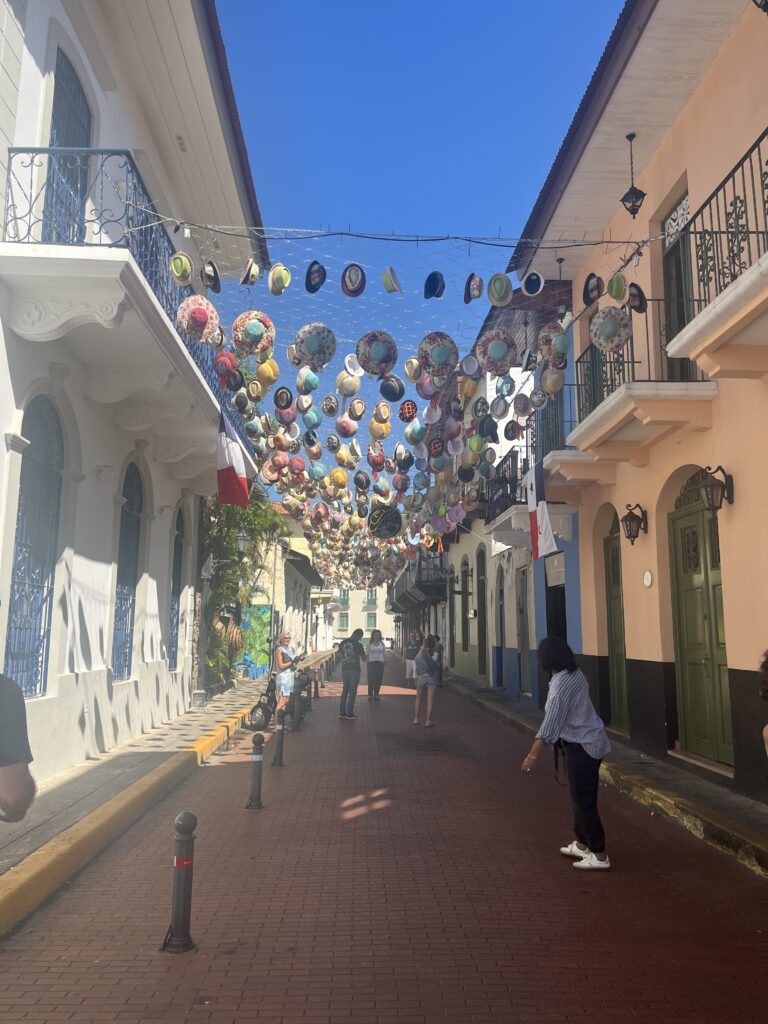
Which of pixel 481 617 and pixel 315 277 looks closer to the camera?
pixel 315 277

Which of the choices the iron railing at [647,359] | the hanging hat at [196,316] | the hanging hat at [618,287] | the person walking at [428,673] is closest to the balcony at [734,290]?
the hanging hat at [618,287]

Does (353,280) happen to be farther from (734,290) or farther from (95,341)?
(734,290)

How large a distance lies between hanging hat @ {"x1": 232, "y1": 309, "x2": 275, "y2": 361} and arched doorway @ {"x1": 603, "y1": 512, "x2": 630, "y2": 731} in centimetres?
645

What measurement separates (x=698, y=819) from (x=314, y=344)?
6540 mm

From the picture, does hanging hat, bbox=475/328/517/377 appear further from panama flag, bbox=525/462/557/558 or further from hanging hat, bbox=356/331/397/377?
Result: panama flag, bbox=525/462/557/558

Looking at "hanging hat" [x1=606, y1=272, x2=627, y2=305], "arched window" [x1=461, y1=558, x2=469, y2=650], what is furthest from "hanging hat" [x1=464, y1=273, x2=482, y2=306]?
"arched window" [x1=461, y1=558, x2=469, y2=650]

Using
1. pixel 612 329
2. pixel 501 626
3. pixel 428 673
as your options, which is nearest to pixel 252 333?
pixel 612 329

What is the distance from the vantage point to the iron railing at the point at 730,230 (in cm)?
755

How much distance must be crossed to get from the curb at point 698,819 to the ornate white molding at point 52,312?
23.5 ft

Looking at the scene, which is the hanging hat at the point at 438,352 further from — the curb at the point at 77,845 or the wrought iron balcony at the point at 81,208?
the curb at the point at 77,845

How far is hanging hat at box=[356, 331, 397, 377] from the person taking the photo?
9.88m

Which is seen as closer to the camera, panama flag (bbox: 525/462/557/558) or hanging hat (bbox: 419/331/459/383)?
hanging hat (bbox: 419/331/459/383)

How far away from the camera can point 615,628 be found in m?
13.1

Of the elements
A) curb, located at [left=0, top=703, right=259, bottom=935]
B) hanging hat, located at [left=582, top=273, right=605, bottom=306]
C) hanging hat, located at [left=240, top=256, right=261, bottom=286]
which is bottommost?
curb, located at [left=0, top=703, right=259, bottom=935]
